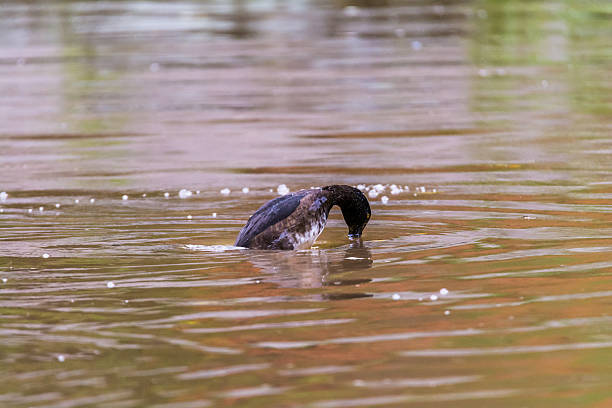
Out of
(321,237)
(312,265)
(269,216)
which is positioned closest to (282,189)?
(321,237)

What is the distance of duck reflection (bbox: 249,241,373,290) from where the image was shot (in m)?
6.04

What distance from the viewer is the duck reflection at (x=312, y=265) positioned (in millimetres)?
6039

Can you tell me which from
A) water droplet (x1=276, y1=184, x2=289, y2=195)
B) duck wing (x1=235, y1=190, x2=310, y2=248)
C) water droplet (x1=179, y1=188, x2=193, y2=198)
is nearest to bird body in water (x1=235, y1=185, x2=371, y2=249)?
duck wing (x1=235, y1=190, x2=310, y2=248)

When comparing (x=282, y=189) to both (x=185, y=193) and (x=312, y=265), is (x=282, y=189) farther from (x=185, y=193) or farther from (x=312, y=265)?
(x=312, y=265)

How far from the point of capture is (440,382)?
4.45 m

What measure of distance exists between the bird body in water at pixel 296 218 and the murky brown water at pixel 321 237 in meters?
0.10

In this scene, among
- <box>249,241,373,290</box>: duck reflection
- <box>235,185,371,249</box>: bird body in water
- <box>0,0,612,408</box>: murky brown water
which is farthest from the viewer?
<box>235,185,371,249</box>: bird body in water

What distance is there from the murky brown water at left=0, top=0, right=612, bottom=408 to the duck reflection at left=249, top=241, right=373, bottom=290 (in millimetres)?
24

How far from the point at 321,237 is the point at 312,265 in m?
0.81

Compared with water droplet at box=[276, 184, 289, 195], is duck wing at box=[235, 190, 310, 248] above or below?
above

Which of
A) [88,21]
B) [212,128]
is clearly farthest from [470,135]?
[88,21]

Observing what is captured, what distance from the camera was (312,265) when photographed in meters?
6.41

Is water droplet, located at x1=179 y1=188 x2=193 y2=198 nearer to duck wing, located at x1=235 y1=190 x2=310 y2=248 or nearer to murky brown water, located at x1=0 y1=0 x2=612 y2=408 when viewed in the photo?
murky brown water, located at x1=0 y1=0 x2=612 y2=408

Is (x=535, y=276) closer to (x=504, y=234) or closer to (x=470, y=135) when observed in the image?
(x=504, y=234)
